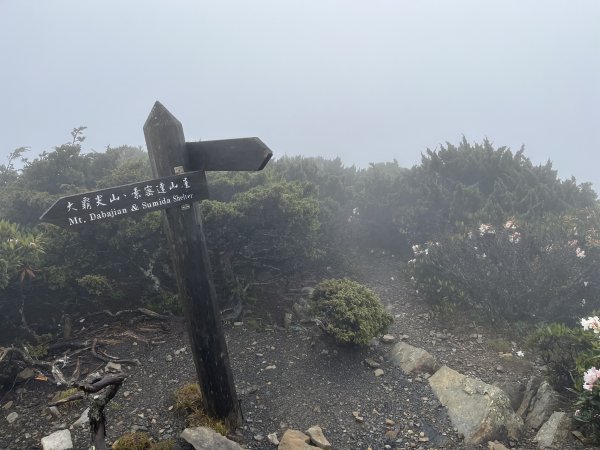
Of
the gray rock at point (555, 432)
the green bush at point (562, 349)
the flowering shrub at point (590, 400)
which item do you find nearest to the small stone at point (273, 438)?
the gray rock at point (555, 432)

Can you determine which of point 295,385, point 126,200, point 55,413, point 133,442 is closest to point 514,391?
point 295,385

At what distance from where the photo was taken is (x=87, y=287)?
6.32m

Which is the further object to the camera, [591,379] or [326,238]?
[326,238]

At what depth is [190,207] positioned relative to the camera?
13.7ft

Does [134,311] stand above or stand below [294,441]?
above

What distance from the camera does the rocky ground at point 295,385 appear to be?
15.1 ft

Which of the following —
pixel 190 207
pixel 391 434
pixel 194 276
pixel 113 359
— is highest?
pixel 190 207

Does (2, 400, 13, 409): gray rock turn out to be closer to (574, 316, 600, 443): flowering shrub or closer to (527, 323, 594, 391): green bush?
(574, 316, 600, 443): flowering shrub

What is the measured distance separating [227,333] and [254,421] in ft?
6.14

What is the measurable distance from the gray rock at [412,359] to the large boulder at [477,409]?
1.21 ft

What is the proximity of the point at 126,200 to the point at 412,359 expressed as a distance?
4.31m

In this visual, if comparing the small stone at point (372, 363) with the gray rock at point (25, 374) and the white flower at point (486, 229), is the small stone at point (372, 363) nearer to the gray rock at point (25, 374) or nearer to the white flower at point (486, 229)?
the white flower at point (486, 229)

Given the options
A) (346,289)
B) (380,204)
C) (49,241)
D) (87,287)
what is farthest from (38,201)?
(380,204)

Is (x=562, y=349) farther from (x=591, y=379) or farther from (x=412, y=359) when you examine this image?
(x=412, y=359)
